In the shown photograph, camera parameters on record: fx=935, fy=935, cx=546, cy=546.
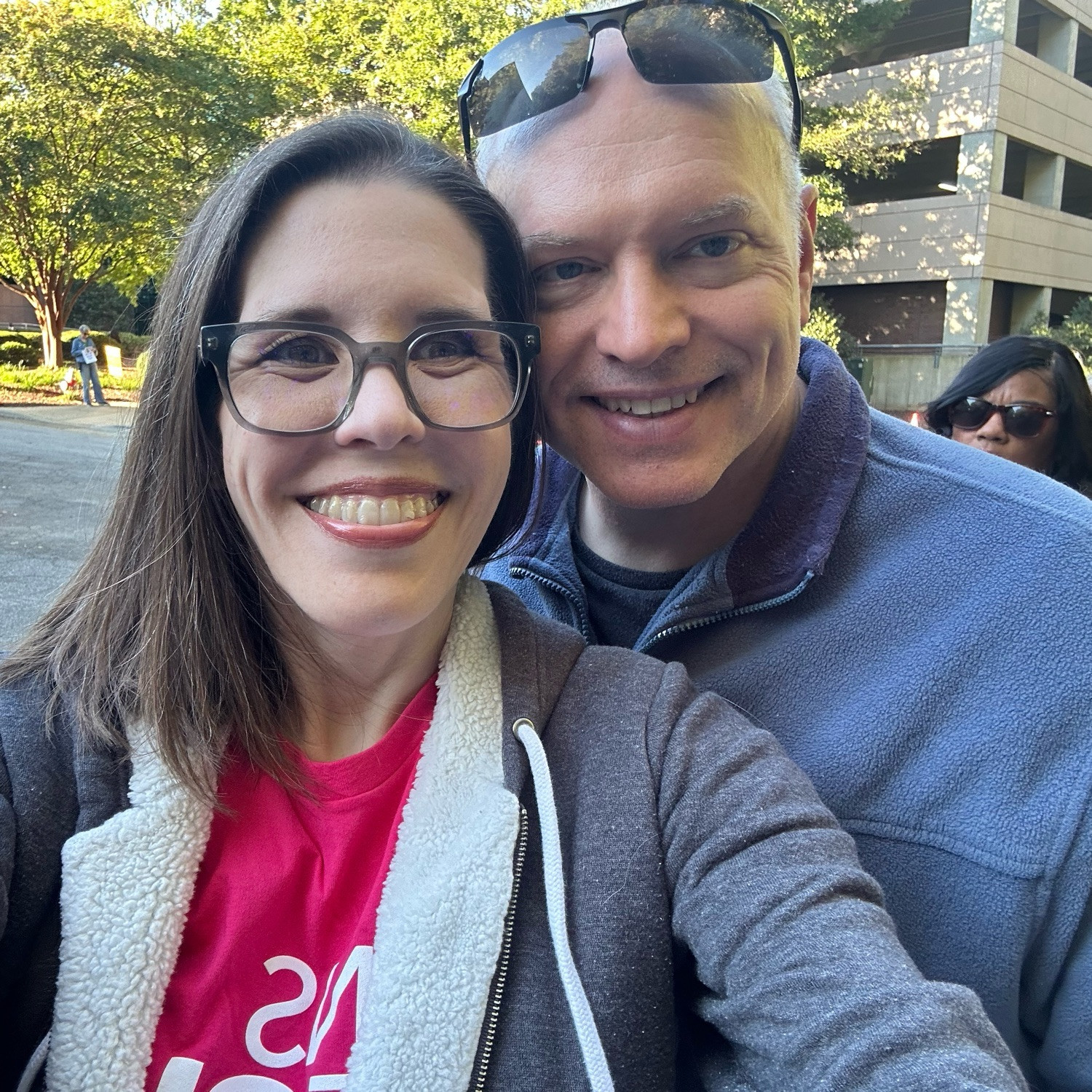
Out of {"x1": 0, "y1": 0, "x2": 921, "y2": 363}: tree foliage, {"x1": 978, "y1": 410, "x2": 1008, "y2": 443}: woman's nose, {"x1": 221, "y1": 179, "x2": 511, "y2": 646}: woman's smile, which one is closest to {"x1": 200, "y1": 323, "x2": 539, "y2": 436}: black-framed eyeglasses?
{"x1": 221, "y1": 179, "x2": 511, "y2": 646}: woman's smile

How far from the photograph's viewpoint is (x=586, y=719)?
55.0 inches

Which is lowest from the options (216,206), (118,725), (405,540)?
(118,725)

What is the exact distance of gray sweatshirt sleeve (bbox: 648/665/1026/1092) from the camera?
990mm

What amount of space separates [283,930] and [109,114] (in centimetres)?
1718

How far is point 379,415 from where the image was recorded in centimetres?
128

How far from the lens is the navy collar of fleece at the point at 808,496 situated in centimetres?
164

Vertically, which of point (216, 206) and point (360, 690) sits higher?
point (216, 206)

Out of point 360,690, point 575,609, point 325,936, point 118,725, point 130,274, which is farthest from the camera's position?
point 130,274

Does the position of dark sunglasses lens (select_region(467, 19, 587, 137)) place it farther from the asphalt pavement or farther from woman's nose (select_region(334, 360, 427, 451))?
the asphalt pavement

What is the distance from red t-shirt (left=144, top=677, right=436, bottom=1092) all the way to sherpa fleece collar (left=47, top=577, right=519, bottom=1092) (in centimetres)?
4

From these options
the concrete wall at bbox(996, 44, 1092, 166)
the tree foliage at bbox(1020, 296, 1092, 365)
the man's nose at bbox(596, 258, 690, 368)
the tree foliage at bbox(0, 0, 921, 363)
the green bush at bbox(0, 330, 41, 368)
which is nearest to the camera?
the man's nose at bbox(596, 258, 690, 368)

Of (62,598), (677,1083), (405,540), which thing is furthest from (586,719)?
(62,598)

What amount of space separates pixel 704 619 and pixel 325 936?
815 millimetres

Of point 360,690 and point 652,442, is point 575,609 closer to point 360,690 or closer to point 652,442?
point 652,442
